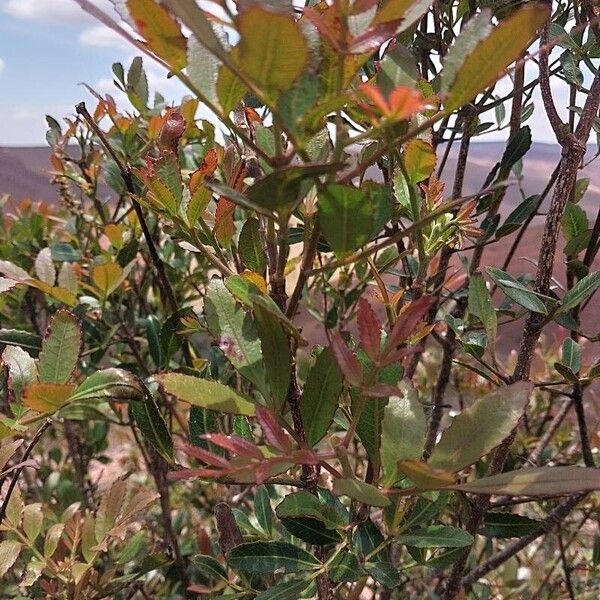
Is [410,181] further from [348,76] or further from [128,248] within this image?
[128,248]

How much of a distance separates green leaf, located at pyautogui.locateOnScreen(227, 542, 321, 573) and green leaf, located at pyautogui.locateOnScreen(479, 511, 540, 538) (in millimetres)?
224

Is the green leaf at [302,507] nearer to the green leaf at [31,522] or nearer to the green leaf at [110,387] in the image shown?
the green leaf at [110,387]

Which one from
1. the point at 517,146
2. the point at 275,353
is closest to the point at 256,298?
the point at 275,353

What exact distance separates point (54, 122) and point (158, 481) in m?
0.68

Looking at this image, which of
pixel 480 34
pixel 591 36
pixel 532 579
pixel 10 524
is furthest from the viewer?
pixel 532 579

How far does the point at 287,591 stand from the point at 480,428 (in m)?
0.23

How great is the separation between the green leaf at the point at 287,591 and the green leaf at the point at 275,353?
18 centimetres

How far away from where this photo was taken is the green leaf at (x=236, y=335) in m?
0.45

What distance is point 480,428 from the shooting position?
41 cm

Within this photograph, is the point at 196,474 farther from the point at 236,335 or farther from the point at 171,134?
the point at 171,134

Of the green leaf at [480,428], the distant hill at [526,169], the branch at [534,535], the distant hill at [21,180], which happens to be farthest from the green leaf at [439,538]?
the distant hill at [21,180]

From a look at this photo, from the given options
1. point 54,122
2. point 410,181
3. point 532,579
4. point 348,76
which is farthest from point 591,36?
point 532,579

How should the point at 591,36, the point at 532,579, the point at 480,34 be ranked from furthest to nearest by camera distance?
the point at 532,579 < the point at 591,36 < the point at 480,34

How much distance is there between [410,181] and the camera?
1.60ft
